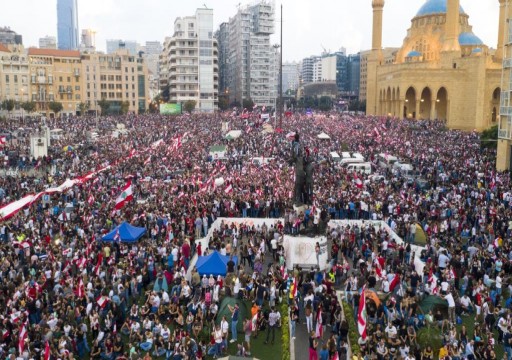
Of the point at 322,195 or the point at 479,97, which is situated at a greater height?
the point at 479,97

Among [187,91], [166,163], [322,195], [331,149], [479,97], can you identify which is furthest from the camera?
[187,91]

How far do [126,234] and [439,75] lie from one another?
217 ft

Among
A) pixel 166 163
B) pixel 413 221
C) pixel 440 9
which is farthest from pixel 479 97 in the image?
pixel 413 221

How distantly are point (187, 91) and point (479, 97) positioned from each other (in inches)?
2292

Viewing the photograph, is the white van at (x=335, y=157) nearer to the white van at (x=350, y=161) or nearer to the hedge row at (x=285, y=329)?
the white van at (x=350, y=161)

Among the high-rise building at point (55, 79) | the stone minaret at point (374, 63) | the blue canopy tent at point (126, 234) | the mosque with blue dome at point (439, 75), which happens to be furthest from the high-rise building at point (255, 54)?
the blue canopy tent at point (126, 234)

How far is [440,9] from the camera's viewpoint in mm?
91812

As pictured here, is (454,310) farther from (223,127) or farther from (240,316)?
(223,127)

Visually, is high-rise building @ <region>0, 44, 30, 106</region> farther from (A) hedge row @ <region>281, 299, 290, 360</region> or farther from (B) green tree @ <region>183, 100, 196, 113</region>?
(A) hedge row @ <region>281, 299, 290, 360</region>

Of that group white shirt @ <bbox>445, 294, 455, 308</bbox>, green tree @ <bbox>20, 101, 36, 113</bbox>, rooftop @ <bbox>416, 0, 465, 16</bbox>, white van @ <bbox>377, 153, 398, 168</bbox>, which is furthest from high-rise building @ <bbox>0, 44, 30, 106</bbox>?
white shirt @ <bbox>445, 294, 455, 308</bbox>

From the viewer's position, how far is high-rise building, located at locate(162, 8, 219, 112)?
105125 millimetres

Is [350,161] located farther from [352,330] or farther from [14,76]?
[14,76]

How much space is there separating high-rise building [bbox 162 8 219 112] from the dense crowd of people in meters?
73.1

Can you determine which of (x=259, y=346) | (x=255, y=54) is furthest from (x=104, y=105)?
(x=259, y=346)
